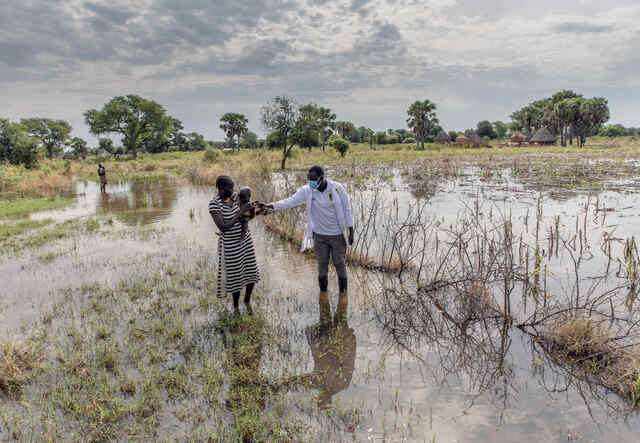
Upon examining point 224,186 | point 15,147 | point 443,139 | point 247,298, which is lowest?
point 247,298

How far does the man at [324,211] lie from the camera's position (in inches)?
182

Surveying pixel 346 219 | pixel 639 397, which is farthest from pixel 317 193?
pixel 639 397

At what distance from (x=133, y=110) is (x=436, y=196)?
58.1 meters

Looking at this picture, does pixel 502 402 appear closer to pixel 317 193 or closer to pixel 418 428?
pixel 418 428

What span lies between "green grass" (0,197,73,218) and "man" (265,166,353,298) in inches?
559

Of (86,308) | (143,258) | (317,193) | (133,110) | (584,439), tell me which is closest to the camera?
(584,439)

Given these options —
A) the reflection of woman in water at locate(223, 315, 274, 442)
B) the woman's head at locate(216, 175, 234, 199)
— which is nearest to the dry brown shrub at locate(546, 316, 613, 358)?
the reflection of woman in water at locate(223, 315, 274, 442)

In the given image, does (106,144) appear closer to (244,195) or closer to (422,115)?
(422,115)

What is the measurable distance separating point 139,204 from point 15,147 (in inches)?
912

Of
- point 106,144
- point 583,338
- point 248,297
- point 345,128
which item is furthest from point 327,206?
point 345,128

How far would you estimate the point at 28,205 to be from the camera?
15281 mm

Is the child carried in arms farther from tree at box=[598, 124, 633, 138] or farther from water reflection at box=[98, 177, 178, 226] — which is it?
tree at box=[598, 124, 633, 138]

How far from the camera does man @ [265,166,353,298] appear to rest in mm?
4633

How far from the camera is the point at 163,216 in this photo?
1264 cm
